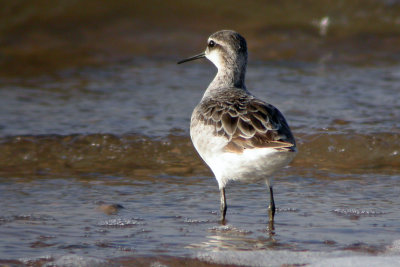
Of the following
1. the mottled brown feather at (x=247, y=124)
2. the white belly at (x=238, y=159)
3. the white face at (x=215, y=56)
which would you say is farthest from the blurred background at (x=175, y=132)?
the white face at (x=215, y=56)

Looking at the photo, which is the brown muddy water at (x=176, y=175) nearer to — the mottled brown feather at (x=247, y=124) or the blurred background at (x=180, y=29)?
the mottled brown feather at (x=247, y=124)

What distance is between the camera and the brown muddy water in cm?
556

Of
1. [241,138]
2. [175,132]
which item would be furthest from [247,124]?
[175,132]

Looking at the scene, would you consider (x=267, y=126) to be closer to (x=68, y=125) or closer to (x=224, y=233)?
(x=224, y=233)

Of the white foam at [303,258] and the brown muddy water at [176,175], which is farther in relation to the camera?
the brown muddy water at [176,175]

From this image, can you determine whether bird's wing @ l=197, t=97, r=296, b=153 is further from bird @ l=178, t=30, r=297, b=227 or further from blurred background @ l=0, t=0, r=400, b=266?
blurred background @ l=0, t=0, r=400, b=266

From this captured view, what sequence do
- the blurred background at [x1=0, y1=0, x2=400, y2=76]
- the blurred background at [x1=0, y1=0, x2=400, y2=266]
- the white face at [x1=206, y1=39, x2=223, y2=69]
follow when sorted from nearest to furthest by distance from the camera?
the blurred background at [x1=0, y1=0, x2=400, y2=266] → the white face at [x1=206, y1=39, x2=223, y2=69] → the blurred background at [x1=0, y1=0, x2=400, y2=76]

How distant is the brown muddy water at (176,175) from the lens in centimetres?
556

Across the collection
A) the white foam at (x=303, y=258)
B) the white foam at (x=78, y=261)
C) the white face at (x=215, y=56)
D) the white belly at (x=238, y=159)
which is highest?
the white face at (x=215, y=56)

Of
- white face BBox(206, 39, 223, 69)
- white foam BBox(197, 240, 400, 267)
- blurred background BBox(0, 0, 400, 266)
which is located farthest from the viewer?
white face BBox(206, 39, 223, 69)

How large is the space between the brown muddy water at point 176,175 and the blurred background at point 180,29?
1.16 metres

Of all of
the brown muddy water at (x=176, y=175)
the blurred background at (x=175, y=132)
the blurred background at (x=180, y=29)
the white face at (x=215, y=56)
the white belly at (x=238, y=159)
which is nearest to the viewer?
the brown muddy water at (x=176, y=175)

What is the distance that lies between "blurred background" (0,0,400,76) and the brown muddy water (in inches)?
45.6

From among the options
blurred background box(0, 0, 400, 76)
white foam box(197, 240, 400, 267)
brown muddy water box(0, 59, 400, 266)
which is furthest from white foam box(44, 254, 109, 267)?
blurred background box(0, 0, 400, 76)
